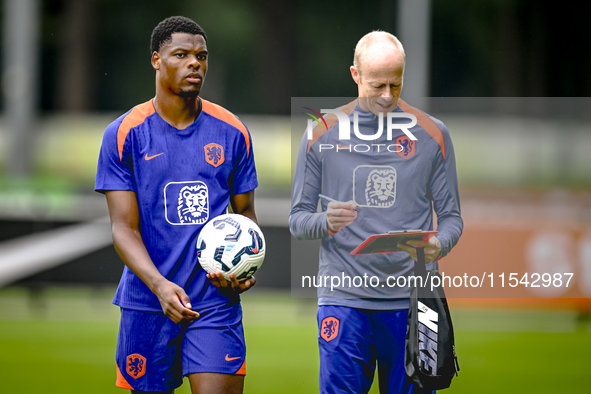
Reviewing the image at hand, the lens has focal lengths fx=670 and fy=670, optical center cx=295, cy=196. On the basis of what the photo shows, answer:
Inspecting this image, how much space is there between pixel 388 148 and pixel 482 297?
1.09 meters

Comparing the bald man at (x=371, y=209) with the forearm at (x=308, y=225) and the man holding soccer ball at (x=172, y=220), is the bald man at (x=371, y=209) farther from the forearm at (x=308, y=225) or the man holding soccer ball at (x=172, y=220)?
the man holding soccer ball at (x=172, y=220)

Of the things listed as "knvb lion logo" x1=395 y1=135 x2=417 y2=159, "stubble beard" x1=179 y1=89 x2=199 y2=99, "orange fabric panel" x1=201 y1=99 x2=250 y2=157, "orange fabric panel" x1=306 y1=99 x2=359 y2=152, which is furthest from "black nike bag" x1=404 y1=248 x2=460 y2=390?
"stubble beard" x1=179 y1=89 x2=199 y2=99

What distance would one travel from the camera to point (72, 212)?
561cm

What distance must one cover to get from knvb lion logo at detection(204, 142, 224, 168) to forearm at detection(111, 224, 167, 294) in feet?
1.50

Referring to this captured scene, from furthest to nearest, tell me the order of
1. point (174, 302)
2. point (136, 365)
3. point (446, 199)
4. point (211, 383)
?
point (446, 199), point (136, 365), point (211, 383), point (174, 302)

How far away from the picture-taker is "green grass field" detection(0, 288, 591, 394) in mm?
5254

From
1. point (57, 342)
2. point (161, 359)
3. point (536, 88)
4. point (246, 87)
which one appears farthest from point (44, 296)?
point (246, 87)

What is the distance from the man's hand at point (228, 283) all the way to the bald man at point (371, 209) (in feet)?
1.39

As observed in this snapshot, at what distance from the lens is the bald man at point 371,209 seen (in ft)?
10.3

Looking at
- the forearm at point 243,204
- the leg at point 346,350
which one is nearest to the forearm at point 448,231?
the leg at point 346,350

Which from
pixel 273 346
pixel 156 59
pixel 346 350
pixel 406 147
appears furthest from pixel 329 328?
pixel 273 346

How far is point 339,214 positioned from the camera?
10.3ft

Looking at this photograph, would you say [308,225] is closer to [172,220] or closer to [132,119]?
[172,220]

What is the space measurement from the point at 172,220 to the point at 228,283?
0.38m
